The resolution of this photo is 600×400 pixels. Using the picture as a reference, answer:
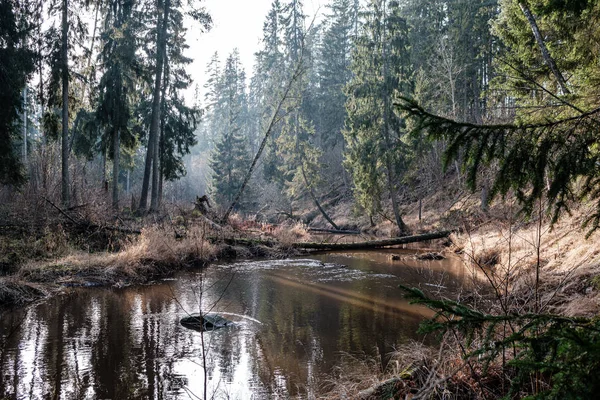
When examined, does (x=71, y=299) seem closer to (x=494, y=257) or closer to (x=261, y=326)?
(x=261, y=326)

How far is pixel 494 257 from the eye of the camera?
1241cm

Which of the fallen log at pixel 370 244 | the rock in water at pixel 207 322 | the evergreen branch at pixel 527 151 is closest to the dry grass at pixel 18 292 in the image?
the rock in water at pixel 207 322

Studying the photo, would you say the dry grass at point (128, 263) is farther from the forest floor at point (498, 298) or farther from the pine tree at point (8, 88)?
the forest floor at point (498, 298)

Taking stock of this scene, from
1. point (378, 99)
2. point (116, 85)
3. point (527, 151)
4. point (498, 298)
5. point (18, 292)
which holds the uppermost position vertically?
point (378, 99)

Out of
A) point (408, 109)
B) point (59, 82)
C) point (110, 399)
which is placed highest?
point (59, 82)

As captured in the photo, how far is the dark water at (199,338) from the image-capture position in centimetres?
535

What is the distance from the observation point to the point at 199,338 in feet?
23.7

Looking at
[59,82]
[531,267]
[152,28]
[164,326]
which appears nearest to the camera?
[164,326]

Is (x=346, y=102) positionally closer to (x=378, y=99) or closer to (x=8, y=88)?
(x=378, y=99)

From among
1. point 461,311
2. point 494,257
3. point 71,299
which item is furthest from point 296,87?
point 461,311

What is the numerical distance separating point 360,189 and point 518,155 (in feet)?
72.2

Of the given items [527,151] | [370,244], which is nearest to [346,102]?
[370,244]

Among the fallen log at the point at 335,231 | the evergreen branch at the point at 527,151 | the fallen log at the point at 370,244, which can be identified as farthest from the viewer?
the fallen log at the point at 335,231

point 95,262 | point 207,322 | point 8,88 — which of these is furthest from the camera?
point 8,88
